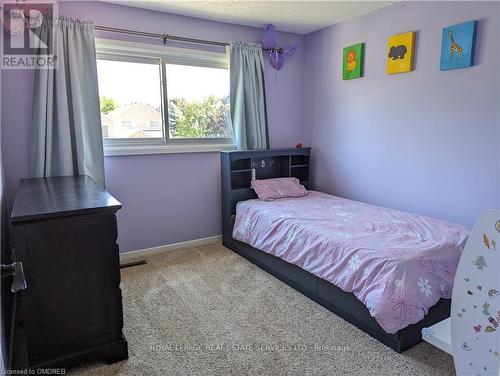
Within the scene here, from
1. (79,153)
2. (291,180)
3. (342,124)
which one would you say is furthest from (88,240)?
(342,124)

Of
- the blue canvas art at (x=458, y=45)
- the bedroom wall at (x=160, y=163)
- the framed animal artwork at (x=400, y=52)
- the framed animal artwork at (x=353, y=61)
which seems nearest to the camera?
the blue canvas art at (x=458, y=45)

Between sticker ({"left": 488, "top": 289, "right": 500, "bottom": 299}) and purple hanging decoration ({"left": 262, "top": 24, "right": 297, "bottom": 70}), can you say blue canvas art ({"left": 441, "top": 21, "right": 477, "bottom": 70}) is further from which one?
sticker ({"left": 488, "top": 289, "right": 500, "bottom": 299})

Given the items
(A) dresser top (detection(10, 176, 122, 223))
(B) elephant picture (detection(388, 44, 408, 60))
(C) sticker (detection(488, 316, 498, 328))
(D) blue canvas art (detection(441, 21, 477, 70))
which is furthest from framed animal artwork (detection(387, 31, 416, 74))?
(A) dresser top (detection(10, 176, 122, 223))

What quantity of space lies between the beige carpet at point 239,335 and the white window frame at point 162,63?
3.91ft

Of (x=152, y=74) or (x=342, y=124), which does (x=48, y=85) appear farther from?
(x=342, y=124)

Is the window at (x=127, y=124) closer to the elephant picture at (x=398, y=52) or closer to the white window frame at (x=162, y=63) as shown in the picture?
the white window frame at (x=162, y=63)

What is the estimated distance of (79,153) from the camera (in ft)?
9.18

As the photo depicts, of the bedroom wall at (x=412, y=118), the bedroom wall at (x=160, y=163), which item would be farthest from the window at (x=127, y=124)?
the bedroom wall at (x=412, y=118)

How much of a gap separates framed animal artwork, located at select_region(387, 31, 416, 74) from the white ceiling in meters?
0.33

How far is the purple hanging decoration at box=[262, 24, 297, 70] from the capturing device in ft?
11.6

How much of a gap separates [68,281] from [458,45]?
3.03m

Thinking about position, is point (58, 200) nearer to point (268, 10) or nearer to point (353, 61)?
point (268, 10)

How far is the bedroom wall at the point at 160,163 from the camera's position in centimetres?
268

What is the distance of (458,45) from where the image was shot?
98.2 inches
